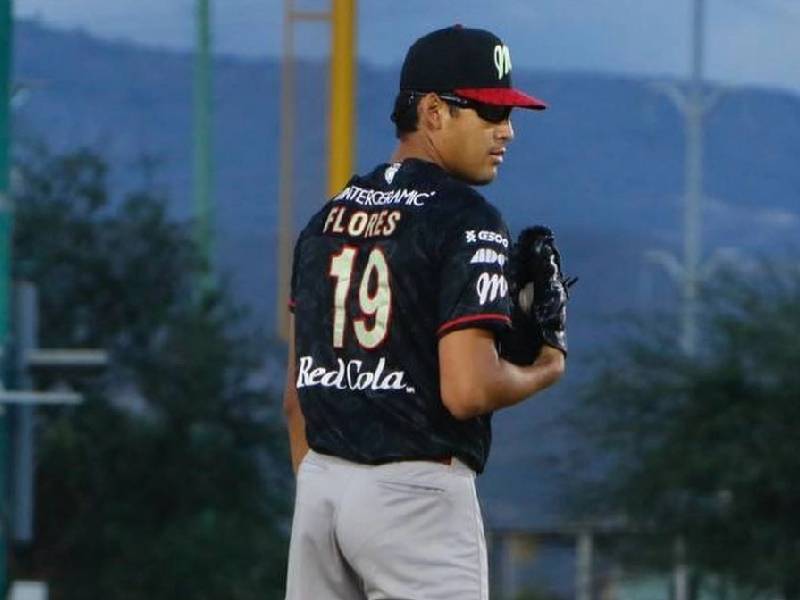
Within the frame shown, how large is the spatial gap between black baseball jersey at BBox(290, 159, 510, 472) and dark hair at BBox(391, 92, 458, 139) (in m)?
0.09

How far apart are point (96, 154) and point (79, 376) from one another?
4.43ft

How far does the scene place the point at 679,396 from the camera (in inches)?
480

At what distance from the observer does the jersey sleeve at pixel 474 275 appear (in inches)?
163

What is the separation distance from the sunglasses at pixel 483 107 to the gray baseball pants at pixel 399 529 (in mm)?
654

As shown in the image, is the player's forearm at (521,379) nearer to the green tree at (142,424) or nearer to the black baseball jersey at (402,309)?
the black baseball jersey at (402,309)

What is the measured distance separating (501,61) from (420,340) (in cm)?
57

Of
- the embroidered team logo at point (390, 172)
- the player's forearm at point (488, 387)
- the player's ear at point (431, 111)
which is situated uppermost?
the player's ear at point (431, 111)

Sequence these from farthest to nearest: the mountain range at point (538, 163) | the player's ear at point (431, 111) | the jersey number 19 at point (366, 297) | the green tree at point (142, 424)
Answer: the mountain range at point (538, 163), the green tree at point (142, 424), the player's ear at point (431, 111), the jersey number 19 at point (366, 297)

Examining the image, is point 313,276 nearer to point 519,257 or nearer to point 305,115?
point 519,257

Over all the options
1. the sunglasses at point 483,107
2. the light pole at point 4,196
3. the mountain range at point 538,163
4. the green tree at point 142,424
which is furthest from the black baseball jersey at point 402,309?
the mountain range at point 538,163

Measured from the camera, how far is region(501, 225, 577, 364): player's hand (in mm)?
4320

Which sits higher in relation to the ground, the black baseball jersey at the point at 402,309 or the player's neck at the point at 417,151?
the player's neck at the point at 417,151

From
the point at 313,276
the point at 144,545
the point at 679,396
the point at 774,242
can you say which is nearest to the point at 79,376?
the point at 144,545

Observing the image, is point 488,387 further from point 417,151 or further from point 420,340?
point 417,151
